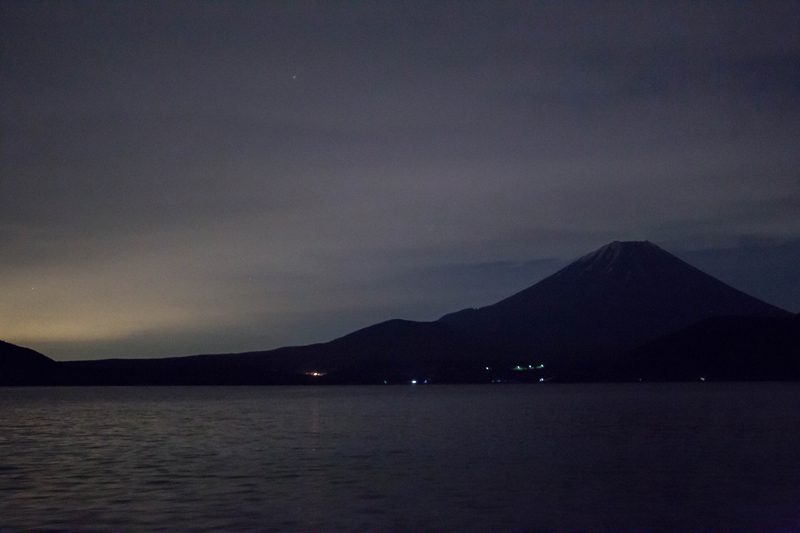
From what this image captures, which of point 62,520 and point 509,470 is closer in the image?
point 62,520

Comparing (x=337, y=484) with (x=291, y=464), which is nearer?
(x=337, y=484)

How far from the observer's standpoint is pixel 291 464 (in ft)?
131

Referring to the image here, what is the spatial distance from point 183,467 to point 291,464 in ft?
14.5

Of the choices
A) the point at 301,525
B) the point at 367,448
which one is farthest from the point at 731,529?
the point at 367,448

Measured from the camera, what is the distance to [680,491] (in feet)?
104

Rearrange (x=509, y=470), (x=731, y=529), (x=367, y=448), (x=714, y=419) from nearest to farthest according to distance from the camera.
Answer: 1. (x=731, y=529)
2. (x=509, y=470)
3. (x=367, y=448)
4. (x=714, y=419)

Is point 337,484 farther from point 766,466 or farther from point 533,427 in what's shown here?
point 533,427

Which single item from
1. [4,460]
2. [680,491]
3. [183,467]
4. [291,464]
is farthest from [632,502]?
[4,460]

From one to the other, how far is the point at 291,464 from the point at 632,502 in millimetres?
15757

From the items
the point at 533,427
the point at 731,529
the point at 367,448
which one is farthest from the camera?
the point at 533,427

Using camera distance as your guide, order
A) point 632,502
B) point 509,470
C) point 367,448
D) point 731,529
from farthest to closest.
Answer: point 367,448 → point 509,470 → point 632,502 → point 731,529

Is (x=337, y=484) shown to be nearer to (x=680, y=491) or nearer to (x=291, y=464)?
(x=291, y=464)

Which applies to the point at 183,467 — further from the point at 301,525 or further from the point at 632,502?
the point at 632,502

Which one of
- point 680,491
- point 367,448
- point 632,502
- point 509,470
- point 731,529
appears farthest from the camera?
point 367,448
